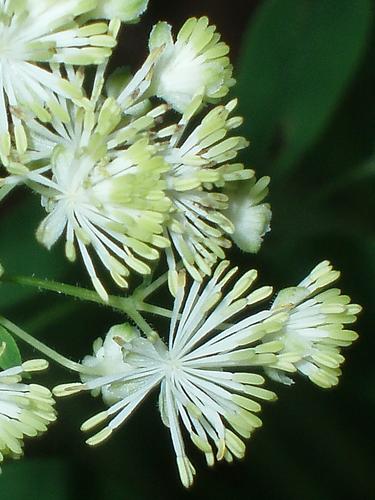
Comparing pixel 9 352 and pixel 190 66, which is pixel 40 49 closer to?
pixel 190 66

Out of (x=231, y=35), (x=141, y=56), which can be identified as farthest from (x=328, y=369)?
(x=231, y=35)

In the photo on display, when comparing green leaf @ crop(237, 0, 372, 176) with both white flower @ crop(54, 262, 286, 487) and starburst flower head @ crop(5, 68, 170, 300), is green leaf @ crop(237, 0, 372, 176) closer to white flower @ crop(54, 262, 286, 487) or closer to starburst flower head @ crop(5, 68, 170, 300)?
white flower @ crop(54, 262, 286, 487)

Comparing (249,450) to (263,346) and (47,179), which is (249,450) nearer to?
(263,346)

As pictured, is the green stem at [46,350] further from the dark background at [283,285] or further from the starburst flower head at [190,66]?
the dark background at [283,285]

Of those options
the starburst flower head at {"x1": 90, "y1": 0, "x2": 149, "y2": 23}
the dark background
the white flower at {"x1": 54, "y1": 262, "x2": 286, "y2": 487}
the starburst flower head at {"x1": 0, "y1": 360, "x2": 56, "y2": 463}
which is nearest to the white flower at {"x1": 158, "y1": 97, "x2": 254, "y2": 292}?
the white flower at {"x1": 54, "y1": 262, "x2": 286, "y2": 487}

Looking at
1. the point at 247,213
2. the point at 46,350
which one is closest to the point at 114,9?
the point at 247,213
